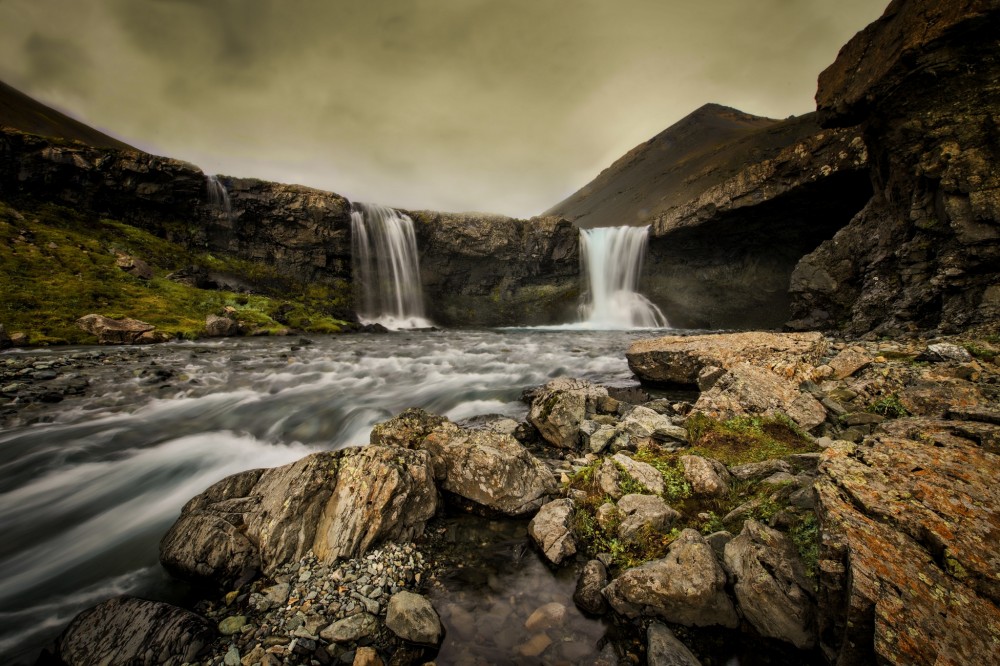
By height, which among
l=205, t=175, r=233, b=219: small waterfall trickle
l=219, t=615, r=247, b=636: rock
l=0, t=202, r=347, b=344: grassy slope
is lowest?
l=219, t=615, r=247, b=636: rock

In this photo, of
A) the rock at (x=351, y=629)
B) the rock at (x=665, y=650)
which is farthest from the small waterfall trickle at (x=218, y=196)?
the rock at (x=665, y=650)

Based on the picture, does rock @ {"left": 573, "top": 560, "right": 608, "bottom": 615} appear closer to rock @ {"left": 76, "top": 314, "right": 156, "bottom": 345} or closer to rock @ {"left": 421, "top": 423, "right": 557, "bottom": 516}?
rock @ {"left": 421, "top": 423, "right": 557, "bottom": 516}

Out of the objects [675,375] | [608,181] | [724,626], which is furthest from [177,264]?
[608,181]

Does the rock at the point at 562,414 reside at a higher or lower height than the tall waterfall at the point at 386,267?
lower

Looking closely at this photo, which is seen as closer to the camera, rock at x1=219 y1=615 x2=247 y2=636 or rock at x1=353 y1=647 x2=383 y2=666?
rock at x1=353 y1=647 x2=383 y2=666

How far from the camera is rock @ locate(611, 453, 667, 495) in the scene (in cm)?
406

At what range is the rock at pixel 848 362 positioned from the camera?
595 centimetres

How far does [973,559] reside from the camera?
81.5 inches

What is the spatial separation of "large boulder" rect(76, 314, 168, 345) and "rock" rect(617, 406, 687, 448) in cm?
2161

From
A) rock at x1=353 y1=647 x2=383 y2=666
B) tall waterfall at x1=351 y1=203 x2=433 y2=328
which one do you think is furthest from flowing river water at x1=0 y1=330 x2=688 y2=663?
tall waterfall at x1=351 y1=203 x2=433 y2=328

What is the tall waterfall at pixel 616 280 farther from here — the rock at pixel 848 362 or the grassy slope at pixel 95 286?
the rock at pixel 848 362

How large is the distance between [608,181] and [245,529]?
147 metres

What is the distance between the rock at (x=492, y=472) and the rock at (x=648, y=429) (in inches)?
64.7

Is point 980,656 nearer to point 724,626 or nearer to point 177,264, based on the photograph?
point 724,626
